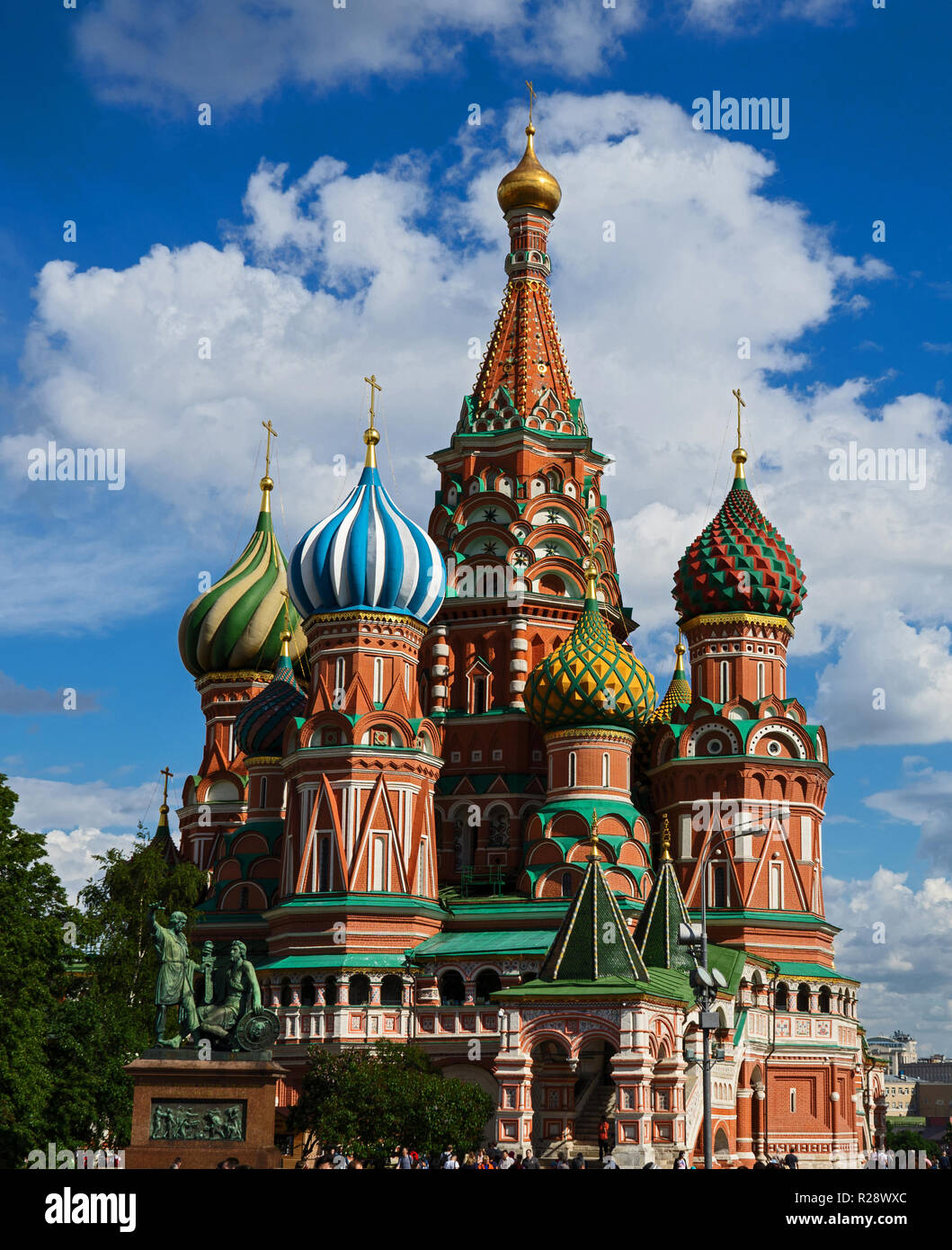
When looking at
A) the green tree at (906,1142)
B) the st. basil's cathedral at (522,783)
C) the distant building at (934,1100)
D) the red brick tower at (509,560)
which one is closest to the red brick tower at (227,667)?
the st. basil's cathedral at (522,783)

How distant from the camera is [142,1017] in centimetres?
4369

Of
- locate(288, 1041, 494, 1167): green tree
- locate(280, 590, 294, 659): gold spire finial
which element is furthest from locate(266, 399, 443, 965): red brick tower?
locate(288, 1041, 494, 1167): green tree

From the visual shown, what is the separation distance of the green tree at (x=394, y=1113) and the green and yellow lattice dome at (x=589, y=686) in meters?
13.8

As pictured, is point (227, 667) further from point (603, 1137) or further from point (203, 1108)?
point (203, 1108)

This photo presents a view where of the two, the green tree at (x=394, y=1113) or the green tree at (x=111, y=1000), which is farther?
the green tree at (x=111, y=1000)

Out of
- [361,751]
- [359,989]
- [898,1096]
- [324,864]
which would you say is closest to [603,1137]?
[359,989]

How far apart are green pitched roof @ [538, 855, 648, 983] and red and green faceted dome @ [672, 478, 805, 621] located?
50.0 feet

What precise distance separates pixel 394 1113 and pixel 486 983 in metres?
10.5

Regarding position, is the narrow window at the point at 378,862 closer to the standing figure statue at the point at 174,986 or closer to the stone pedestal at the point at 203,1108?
the standing figure statue at the point at 174,986

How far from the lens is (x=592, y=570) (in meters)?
52.6

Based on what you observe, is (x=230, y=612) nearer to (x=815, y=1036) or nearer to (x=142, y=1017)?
(x=142, y=1017)

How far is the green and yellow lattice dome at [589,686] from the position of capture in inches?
1921

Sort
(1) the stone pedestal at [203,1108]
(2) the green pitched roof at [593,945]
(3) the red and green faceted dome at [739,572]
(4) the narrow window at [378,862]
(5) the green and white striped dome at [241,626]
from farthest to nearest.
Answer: (5) the green and white striped dome at [241,626] → (3) the red and green faceted dome at [739,572] → (4) the narrow window at [378,862] → (2) the green pitched roof at [593,945] → (1) the stone pedestal at [203,1108]

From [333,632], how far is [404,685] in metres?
2.45
